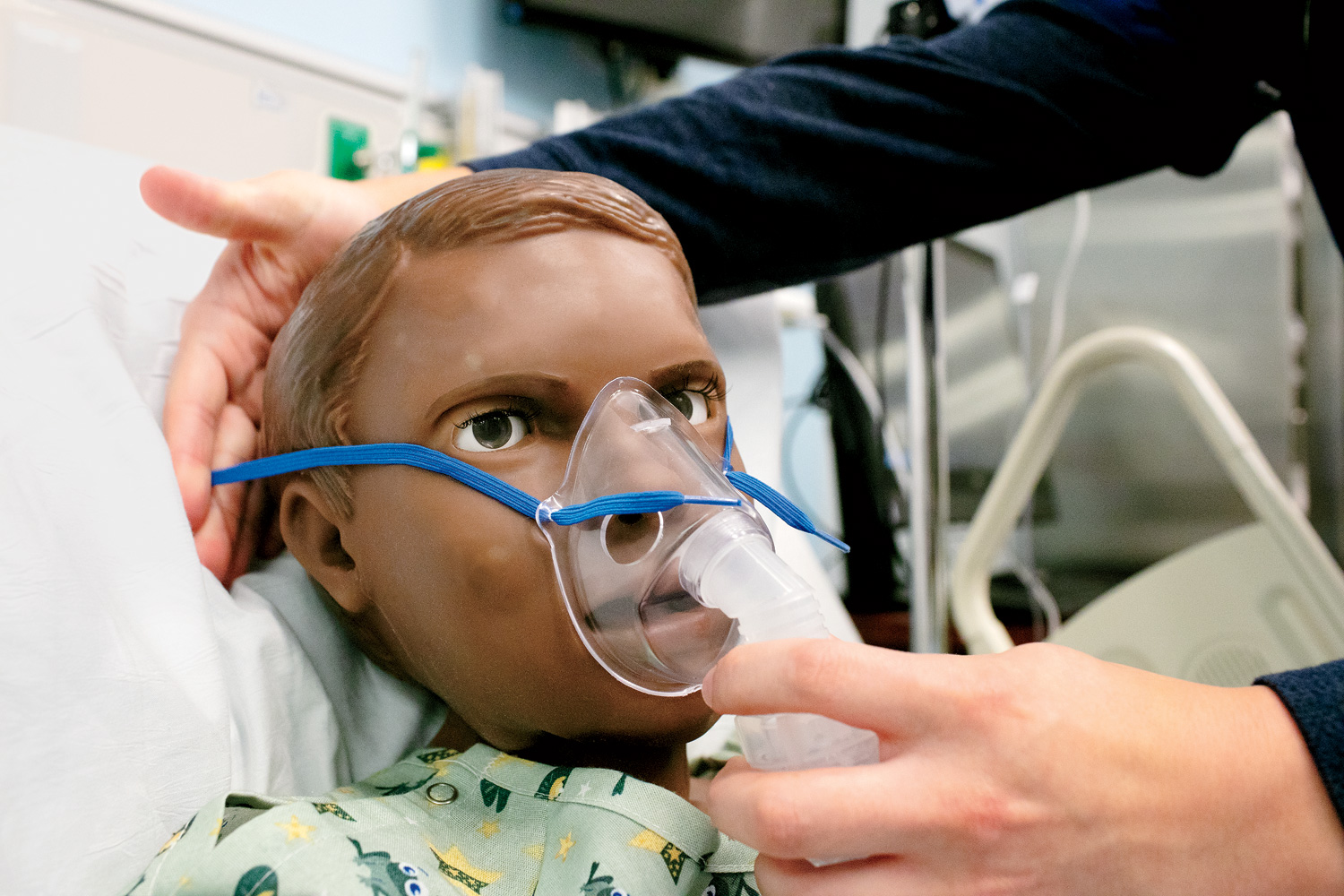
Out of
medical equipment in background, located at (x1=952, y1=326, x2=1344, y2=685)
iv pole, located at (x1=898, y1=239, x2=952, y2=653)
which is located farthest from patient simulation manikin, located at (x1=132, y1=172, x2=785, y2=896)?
iv pole, located at (x1=898, y1=239, x2=952, y2=653)

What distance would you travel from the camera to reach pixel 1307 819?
0.49m

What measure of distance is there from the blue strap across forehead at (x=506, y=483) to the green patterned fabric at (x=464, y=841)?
0.66ft

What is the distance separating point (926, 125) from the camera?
1181 mm

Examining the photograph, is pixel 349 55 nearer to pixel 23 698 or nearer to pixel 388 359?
pixel 388 359

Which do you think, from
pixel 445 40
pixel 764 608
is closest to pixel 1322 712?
pixel 764 608

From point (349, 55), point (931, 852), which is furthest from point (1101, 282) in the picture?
point (931, 852)

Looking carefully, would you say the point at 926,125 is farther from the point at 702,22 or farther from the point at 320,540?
the point at 702,22

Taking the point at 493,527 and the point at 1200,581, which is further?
the point at 1200,581

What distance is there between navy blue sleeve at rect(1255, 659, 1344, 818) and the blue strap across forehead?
0.30 m

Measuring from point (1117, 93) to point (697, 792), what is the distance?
106 cm

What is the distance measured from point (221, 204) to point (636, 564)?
0.58m

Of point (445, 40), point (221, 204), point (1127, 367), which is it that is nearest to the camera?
point (221, 204)

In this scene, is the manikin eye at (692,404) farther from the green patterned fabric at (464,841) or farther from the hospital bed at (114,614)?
the hospital bed at (114,614)

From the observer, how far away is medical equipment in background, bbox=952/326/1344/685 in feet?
4.10
